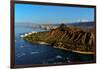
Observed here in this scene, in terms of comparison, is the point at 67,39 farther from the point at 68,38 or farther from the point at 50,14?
the point at 50,14

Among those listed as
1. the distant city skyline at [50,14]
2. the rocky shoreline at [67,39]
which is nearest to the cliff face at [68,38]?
the rocky shoreline at [67,39]

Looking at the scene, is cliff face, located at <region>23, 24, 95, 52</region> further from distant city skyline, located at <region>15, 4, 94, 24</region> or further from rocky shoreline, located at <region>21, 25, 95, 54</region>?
distant city skyline, located at <region>15, 4, 94, 24</region>

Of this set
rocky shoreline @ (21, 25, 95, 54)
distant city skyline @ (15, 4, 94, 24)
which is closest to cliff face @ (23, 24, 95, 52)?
rocky shoreline @ (21, 25, 95, 54)

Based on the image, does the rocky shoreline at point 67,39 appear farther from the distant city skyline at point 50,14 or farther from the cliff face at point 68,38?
the distant city skyline at point 50,14

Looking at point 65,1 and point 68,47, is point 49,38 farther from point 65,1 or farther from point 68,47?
point 65,1

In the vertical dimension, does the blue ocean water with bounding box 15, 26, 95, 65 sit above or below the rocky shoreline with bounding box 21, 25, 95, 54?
below
